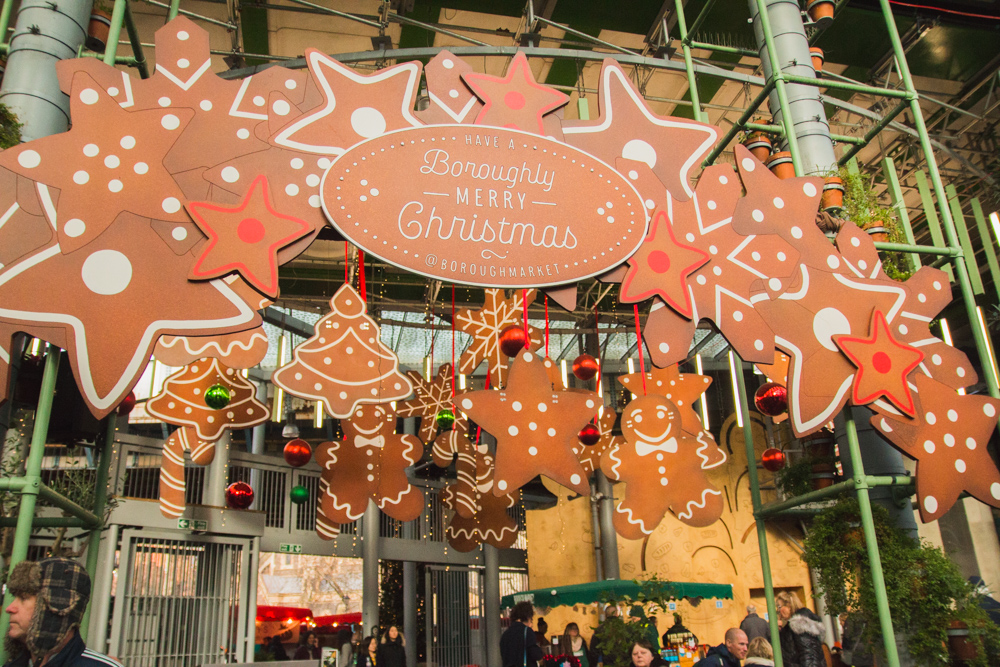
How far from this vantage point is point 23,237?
2.89 m

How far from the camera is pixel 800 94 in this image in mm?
5125

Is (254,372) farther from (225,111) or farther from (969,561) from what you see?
(969,561)

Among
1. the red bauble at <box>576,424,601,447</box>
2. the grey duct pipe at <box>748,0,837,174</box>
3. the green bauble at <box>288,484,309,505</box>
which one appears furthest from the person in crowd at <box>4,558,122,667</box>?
the green bauble at <box>288,484,309,505</box>

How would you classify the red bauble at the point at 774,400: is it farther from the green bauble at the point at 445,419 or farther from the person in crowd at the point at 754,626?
the green bauble at the point at 445,419

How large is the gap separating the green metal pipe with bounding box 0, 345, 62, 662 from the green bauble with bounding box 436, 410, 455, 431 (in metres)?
5.62

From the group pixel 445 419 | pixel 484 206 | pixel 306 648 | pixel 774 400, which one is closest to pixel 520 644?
pixel 445 419

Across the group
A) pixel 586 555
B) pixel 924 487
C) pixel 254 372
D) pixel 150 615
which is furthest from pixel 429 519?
pixel 924 487

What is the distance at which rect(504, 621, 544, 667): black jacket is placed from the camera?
288 inches

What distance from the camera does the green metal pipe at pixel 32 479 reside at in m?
2.48

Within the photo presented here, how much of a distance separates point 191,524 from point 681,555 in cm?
1005

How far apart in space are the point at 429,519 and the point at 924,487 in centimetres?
1136

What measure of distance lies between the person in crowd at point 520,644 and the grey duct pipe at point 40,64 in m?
6.03

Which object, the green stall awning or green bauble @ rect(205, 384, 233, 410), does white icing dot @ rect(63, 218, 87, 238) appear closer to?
green bauble @ rect(205, 384, 233, 410)

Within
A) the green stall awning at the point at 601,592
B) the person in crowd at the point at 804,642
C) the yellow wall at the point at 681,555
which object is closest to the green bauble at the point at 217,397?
the person in crowd at the point at 804,642
